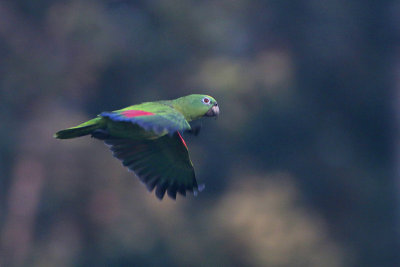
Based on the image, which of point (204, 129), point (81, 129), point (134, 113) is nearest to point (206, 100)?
point (134, 113)

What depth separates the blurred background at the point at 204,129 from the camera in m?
7.02

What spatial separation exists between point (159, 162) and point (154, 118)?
70cm

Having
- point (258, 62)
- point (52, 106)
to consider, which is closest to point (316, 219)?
point (258, 62)

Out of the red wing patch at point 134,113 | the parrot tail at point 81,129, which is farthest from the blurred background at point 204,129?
the red wing patch at point 134,113

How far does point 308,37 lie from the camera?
25.6 feet

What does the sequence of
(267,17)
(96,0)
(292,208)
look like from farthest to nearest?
(267,17) < (96,0) < (292,208)

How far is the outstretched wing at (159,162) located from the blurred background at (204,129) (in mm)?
3074

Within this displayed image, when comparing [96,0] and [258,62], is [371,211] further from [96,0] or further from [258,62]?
[96,0]

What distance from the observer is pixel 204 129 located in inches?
289

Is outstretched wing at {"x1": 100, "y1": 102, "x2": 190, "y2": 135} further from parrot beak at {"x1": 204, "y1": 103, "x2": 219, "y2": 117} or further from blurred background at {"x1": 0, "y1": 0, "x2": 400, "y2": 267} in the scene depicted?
blurred background at {"x1": 0, "y1": 0, "x2": 400, "y2": 267}

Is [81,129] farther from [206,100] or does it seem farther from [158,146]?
[206,100]

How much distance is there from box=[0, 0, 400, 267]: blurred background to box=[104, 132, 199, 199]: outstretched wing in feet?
10.1

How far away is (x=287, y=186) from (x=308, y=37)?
1871mm

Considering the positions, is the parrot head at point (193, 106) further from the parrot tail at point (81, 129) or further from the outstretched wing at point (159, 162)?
the parrot tail at point (81, 129)
